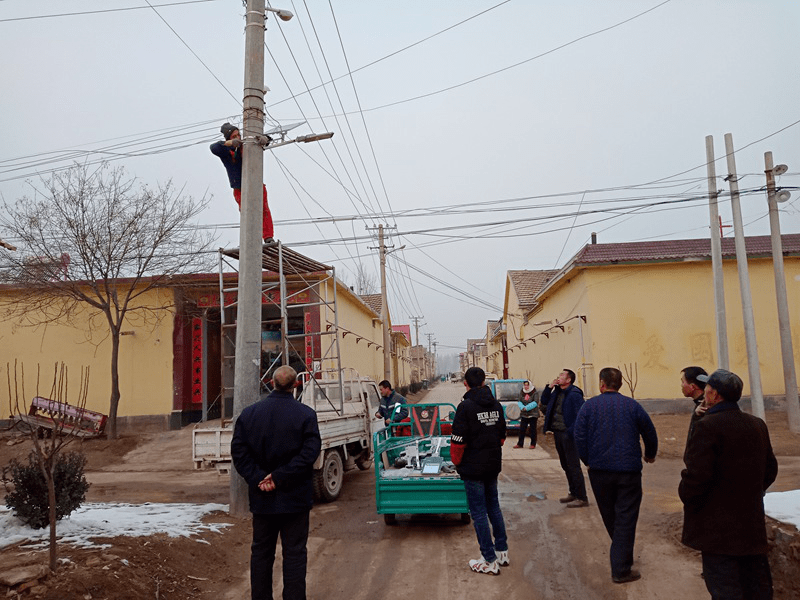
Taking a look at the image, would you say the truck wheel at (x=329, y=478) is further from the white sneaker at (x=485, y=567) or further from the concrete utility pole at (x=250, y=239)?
the white sneaker at (x=485, y=567)

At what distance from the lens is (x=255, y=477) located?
409cm

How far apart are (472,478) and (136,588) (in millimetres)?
3004

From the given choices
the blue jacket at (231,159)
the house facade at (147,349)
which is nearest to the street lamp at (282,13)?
the blue jacket at (231,159)

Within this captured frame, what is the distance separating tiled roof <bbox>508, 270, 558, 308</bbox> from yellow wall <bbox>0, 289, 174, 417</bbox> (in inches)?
764

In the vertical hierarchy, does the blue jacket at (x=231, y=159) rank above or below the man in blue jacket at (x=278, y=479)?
above

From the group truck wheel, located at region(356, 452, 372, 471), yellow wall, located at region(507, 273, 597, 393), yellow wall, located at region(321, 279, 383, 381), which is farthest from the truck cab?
truck wheel, located at region(356, 452, 372, 471)

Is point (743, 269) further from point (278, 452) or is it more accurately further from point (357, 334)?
point (357, 334)

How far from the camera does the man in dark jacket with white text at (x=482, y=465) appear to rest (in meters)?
5.24

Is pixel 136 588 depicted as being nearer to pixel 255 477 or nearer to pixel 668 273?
pixel 255 477

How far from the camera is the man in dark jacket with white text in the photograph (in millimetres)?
5242

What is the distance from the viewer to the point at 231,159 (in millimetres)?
8414

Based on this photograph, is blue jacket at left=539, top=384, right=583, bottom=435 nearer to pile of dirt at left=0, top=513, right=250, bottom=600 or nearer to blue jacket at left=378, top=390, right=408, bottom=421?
blue jacket at left=378, top=390, right=408, bottom=421

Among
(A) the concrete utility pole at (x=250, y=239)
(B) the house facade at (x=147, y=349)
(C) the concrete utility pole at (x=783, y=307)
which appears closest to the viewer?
(A) the concrete utility pole at (x=250, y=239)

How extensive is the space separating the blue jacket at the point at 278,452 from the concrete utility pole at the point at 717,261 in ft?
36.1
